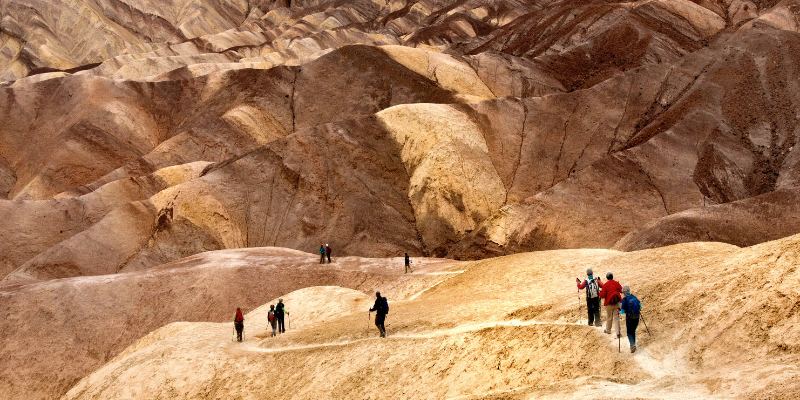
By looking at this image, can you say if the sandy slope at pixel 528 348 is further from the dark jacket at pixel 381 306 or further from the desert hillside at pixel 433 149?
the desert hillside at pixel 433 149

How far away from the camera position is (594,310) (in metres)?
15.2

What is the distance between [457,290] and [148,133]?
67.5 meters

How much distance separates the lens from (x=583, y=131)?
67.0 meters

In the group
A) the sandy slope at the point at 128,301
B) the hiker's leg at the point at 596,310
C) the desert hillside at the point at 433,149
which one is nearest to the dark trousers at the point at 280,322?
the sandy slope at the point at 128,301

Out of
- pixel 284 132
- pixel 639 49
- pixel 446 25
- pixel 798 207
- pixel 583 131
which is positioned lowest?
pixel 798 207

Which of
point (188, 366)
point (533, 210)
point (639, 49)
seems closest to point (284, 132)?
point (533, 210)

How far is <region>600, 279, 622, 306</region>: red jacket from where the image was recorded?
1414 centimetres

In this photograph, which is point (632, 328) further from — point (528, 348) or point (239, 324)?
point (239, 324)

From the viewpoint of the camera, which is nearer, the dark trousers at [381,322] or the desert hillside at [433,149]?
the dark trousers at [381,322]

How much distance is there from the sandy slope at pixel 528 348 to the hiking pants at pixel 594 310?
42 centimetres

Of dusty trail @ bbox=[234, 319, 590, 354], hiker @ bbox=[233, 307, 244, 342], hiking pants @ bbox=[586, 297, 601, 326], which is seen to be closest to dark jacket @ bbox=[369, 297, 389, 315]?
dusty trail @ bbox=[234, 319, 590, 354]

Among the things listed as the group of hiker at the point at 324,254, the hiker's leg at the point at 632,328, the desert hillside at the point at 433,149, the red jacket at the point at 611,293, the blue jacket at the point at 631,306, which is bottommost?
the hiker's leg at the point at 632,328

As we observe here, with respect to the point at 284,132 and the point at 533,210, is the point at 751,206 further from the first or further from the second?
the point at 284,132

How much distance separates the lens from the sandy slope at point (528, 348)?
39.9 ft
